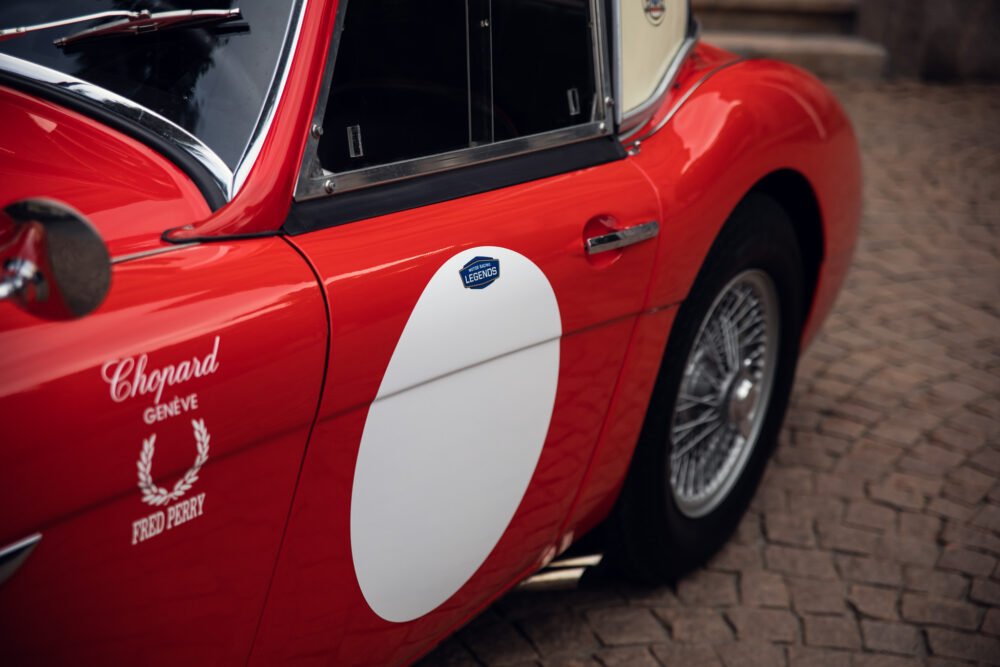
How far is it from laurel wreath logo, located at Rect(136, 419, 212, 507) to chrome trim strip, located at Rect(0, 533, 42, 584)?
0.45ft

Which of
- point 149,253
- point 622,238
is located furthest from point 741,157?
point 149,253

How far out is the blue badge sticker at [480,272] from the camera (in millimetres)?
1686

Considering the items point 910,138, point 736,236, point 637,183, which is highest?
point 637,183

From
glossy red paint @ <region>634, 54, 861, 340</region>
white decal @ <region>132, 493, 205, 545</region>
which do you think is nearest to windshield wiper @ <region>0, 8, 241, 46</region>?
white decal @ <region>132, 493, 205, 545</region>

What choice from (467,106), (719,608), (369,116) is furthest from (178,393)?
(719,608)

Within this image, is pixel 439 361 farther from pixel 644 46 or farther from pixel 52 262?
pixel 644 46

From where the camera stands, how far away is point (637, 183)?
2113 mm

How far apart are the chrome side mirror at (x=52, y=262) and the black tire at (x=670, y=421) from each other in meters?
1.51

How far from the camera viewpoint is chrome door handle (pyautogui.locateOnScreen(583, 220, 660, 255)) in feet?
6.36

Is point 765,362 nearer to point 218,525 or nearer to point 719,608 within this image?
point 719,608

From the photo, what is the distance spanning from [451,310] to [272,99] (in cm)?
45

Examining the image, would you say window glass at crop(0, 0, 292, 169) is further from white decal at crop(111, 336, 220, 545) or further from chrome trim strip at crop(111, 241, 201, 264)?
white decal at crop(111, 336, 220, 545)

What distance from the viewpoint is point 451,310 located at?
1650mm

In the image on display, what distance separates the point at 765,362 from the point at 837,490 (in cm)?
60
